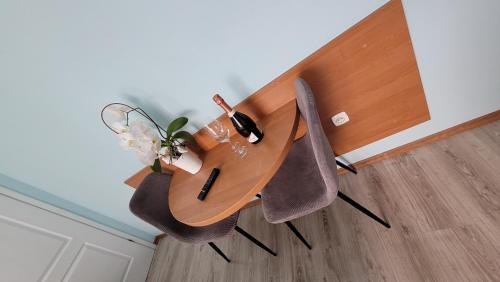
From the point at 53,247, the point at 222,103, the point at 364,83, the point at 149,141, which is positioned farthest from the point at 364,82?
the point at 53,247

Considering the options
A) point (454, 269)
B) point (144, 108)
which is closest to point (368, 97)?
point (454, 269)

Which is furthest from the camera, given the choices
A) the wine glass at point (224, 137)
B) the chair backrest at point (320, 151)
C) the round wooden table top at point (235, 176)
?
the wine glass at point (224, 137)

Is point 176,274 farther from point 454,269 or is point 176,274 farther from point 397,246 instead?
point 454,269

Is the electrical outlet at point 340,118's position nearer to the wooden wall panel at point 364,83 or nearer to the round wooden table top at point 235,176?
the wooden wall panel at point 364,83

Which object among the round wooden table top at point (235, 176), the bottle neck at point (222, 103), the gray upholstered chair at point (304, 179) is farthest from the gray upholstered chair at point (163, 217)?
the bottle neck at point (222, 103)

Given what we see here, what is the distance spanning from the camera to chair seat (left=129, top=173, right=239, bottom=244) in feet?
3.77

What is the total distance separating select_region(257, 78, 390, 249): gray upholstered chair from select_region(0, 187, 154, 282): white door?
1.59 metres

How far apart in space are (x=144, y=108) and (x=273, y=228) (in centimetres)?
130

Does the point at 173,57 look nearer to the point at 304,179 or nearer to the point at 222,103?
the point at 222,103

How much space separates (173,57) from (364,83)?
→ 1.00 metres

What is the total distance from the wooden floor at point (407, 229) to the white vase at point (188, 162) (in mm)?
869

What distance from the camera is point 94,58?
952 millimetres

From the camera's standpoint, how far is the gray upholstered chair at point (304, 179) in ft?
2.28

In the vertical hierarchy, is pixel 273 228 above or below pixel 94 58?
below
